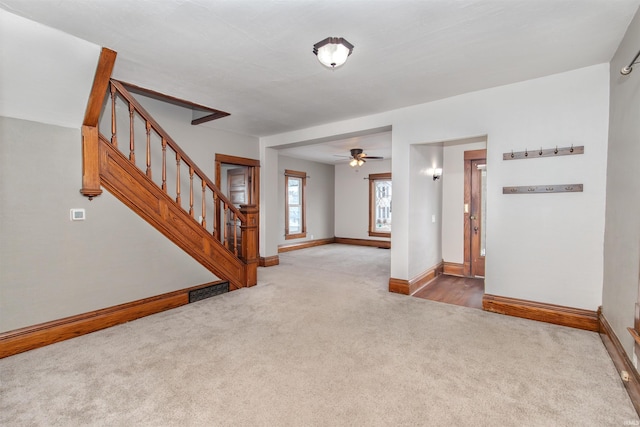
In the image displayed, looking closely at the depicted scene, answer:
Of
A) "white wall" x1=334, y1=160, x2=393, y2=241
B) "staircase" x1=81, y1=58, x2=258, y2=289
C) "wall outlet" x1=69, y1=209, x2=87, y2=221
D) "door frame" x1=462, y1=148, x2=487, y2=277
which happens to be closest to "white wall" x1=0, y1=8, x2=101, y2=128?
"staircase" x1=81, y1=58, x2=258, y2=289

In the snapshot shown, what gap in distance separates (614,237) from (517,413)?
1835mm

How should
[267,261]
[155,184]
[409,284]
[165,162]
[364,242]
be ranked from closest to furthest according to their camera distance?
[155,184], [165,162], [409,284], [267,261], [364,242]

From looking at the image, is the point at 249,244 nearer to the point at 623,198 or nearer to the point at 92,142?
→ the point at 92,142

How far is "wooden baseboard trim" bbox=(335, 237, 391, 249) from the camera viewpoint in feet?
28.5

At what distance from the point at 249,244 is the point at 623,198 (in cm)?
410

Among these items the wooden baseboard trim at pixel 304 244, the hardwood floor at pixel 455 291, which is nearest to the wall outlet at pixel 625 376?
the hardwood floor at pixel 455 291

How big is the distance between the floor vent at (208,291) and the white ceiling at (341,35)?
2458 millimetres

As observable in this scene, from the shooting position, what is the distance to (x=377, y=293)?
13.9 ft

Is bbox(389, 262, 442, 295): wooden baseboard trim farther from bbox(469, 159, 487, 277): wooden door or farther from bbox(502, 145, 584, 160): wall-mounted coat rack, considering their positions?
bbox(502, 145, 584, 160): wall-mounted coat rack

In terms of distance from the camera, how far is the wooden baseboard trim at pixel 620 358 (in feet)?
6.23

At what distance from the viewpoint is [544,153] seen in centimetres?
321

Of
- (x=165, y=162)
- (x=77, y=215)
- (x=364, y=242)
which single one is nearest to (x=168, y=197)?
(x=165, y=162)

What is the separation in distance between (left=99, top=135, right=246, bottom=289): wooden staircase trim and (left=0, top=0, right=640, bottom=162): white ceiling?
0.72 meters

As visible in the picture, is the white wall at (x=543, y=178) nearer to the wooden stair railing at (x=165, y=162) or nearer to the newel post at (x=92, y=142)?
the wooden stair railing at (x=165, y=162)
